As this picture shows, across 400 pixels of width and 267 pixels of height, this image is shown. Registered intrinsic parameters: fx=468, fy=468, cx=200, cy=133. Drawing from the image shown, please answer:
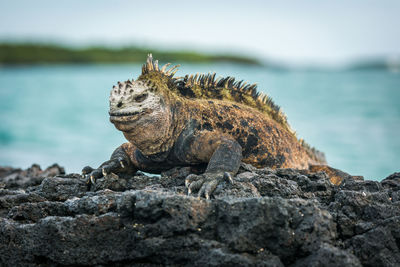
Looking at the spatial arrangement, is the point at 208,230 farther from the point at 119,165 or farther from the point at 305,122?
the point at 305,122

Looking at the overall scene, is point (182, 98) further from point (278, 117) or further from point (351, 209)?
point (351, 209)

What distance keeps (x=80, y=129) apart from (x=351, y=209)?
20869 mm

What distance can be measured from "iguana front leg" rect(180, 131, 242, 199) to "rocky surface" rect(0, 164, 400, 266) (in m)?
0.11

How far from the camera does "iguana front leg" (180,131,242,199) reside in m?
3.99

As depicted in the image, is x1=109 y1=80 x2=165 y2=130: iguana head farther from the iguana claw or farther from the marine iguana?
the iguana claw

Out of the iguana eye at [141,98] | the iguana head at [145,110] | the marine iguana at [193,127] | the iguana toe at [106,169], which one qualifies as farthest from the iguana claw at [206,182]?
the iguana toe at [106,169]

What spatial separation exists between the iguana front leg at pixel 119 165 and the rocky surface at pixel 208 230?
0.76 m

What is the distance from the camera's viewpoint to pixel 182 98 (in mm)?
4953

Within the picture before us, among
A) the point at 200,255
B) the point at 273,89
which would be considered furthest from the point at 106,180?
the point at 273,89

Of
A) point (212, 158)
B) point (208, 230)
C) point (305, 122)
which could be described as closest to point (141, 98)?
point (212, 158)

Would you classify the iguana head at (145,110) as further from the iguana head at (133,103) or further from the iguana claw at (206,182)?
the iguana claw at (206,182)

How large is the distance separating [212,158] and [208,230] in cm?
108

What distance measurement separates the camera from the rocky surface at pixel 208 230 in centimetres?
328

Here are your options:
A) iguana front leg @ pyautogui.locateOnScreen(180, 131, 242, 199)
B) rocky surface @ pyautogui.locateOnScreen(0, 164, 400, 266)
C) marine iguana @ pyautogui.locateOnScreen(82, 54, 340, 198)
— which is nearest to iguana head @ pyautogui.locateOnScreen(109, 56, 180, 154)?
marine iguana @ pyautogui.locateOnScreen(82, 54, 340, 198)
